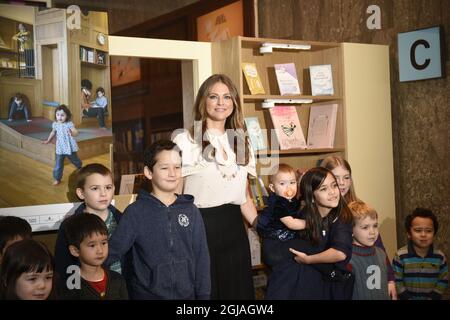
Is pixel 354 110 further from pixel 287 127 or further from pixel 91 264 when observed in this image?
pixel 91 264

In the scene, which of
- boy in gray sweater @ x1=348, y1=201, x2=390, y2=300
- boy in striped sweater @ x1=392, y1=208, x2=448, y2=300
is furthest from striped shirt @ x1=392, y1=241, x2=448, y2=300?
boy in gray sweater @ x1=348, y1=201, x2=390, y2=300

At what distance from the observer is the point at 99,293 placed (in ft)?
8.71

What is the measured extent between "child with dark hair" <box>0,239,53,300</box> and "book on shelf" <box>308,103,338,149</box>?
222cm

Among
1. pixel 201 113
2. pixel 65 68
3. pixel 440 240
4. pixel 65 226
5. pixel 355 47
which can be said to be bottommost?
pixel 440 240

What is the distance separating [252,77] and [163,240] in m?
1.61

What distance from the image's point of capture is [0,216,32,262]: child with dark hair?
289 centimetres

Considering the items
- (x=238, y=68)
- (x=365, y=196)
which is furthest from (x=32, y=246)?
(x=365, y=196)

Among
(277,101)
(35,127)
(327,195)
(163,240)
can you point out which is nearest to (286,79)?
(277,101)

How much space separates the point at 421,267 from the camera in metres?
3.52

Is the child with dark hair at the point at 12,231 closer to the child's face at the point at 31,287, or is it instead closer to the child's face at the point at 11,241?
the child's face at the point at 11,241

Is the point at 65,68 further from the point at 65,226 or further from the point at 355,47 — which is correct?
the point at 355,47

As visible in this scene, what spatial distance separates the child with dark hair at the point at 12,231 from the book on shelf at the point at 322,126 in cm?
204

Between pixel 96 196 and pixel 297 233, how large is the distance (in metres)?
0.90

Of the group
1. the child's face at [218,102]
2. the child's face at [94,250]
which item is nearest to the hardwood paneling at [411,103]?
the child's face at [218,102]
